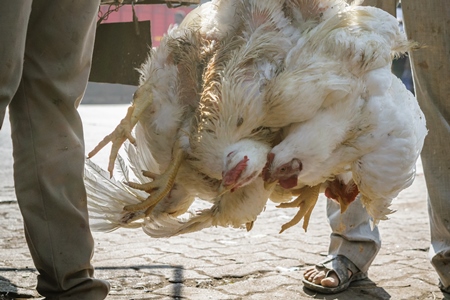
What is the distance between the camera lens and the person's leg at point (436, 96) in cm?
337

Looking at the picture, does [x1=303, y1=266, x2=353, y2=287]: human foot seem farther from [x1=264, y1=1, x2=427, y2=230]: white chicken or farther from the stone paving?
[x1=264, y1=1, x2=427, y2=230]: white chicken

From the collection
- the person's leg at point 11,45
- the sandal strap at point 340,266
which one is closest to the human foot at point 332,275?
the sandal strap at point 340,266

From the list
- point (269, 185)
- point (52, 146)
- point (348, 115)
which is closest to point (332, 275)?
point (269, 185)

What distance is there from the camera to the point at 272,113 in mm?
2611

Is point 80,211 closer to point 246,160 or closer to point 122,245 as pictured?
point 246,160

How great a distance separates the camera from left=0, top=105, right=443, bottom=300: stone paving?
322 cm

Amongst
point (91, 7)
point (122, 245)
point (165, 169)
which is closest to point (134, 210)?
point (165, 169)

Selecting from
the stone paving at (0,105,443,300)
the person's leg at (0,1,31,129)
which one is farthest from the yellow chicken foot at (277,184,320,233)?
the person's leg at (0,1,31,129)

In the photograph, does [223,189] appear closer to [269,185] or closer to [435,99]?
[269,185]

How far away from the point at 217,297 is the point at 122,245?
3.33 feet

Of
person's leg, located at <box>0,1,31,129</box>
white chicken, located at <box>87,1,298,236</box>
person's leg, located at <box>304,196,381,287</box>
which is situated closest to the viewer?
person's leg, located at <box>0,1,31,129</box>

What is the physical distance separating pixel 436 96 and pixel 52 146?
6.22ft

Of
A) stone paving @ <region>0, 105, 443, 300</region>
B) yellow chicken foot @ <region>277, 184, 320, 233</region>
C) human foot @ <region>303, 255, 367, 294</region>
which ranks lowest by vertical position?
stone paving @ <region>0, 105, 443, 300</region>

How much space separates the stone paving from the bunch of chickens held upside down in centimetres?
34
